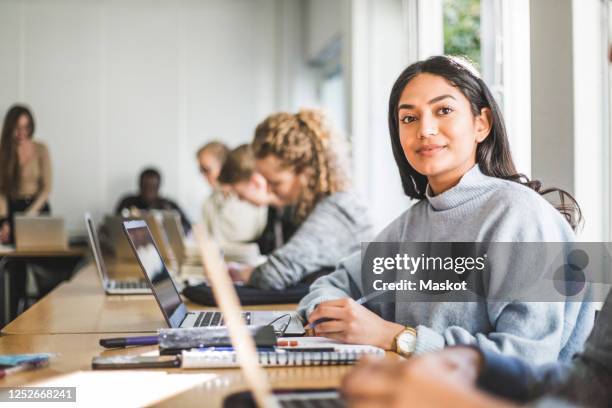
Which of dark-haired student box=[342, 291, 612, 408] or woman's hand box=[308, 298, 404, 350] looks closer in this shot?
dark-haired student box=[342, 291, 612, 408]

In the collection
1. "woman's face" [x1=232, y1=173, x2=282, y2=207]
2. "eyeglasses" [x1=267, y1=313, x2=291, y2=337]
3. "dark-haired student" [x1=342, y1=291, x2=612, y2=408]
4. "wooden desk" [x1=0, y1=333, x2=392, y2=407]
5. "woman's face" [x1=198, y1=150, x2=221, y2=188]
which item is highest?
"woman's face" [x1=198, y1=150, x2=221, y2=188]

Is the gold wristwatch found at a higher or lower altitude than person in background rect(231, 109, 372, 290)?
lower

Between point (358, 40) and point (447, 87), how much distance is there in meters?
2.99

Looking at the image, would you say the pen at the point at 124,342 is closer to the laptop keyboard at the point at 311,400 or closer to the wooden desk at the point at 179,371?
the wooden desk at the point at 179,371

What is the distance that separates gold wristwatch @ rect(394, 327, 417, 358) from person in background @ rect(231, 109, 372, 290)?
0.96 m

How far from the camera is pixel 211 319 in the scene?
71.1 inches

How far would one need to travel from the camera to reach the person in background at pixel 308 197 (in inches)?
92.5

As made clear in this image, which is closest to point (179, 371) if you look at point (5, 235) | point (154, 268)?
point (154, 268)

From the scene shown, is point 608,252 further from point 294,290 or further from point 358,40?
point 358,40

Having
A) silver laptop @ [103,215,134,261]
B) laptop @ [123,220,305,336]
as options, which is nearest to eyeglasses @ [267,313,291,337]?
laptop @ [123,220,305,336]

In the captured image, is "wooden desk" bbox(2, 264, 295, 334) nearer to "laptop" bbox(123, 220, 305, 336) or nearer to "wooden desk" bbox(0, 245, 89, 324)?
"laptop" bbox(123, 220, 305, 336)

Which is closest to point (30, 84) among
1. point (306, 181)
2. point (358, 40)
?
point (358, 40)

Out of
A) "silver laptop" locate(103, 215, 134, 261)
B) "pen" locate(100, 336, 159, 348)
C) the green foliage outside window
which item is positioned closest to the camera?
"pen" locate(100, 336, 159, 348)

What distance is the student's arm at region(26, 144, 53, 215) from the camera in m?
5.76
